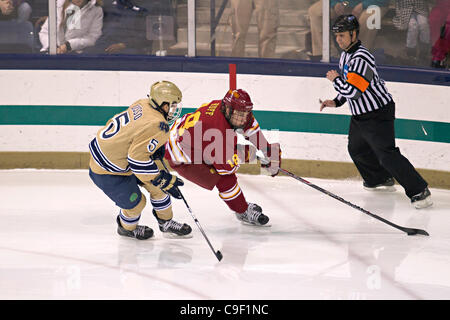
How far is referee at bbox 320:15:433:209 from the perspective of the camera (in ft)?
15.9

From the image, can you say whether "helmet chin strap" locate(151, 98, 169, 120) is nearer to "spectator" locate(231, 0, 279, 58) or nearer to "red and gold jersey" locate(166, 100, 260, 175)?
"red and gold jersey" locate(166, 100, 260, 175)

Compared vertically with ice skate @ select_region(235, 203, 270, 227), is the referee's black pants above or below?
above

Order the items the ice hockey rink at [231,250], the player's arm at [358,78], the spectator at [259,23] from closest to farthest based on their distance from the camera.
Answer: the ice hockey rink at [231,250], the player's arm at [358,78], the spectator at [259,23]

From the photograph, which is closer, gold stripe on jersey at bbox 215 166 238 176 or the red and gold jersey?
the red and gold jersey

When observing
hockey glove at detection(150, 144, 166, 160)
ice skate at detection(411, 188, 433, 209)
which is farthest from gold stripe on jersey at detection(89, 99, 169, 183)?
ice skate at detection(411, 188, 433, 209)

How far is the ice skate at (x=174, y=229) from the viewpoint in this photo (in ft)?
14.1

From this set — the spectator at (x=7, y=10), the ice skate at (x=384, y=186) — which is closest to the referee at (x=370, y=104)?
the ice skate at (x=384, y=186)

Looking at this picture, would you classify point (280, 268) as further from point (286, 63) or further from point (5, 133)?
point (5, 133)

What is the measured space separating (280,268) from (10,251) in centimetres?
134

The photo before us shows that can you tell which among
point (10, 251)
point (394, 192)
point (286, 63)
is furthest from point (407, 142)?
point (10, 251)

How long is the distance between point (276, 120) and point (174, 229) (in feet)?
5.62

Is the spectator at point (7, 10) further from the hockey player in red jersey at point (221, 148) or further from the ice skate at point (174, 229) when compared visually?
the ice skate at point (174, 229)
